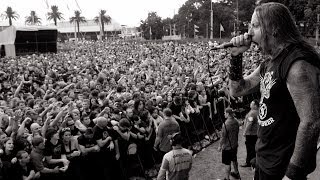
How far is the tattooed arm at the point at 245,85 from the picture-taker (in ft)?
7.21

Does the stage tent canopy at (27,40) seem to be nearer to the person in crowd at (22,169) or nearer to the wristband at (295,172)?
the person in crowd at (22,169)

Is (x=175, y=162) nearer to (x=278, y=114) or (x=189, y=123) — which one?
(x=278, y=114)

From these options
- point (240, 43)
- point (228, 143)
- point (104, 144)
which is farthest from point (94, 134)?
point (240, 43)

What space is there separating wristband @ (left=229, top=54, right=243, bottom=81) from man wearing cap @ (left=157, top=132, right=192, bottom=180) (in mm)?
2956

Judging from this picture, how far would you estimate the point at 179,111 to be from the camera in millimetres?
9109

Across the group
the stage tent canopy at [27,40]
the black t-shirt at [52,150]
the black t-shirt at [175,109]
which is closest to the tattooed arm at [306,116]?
the black t-shirt at [52,150]

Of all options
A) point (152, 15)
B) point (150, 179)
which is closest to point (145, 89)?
Result: point (150, 179)

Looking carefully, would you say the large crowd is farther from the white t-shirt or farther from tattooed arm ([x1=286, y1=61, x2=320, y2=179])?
tattooed arm ([x1=286, y1=61, x2=320, y2=179])

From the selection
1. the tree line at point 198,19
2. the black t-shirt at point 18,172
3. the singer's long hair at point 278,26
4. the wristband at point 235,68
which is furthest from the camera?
the tree line at point 198,19

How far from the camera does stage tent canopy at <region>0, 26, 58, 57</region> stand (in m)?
30.7

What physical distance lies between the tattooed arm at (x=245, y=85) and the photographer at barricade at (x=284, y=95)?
0.34ft

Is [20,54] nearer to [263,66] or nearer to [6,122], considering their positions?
[6,122]

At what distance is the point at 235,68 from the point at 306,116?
658 mm

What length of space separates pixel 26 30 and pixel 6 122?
27.1 metres
